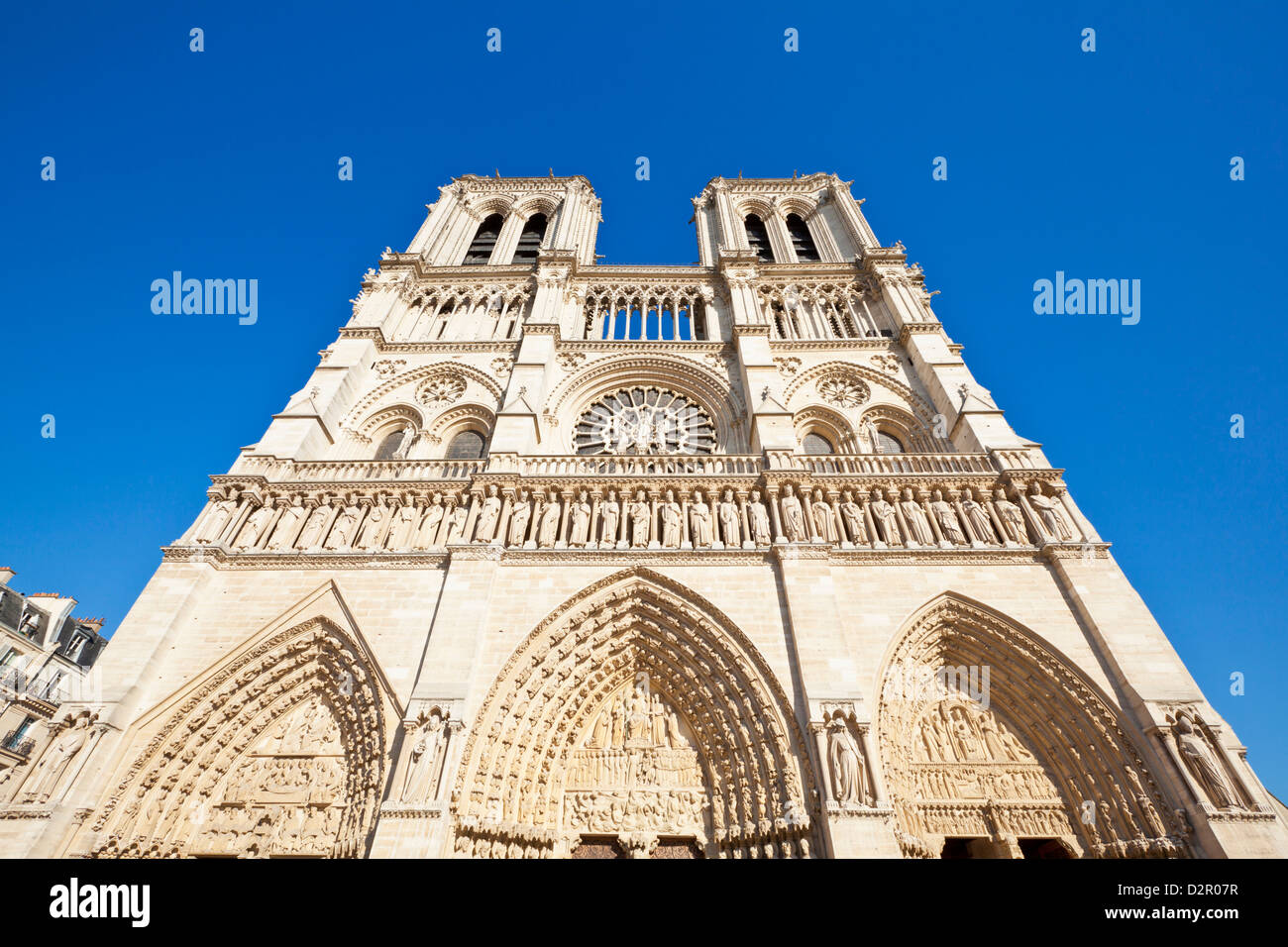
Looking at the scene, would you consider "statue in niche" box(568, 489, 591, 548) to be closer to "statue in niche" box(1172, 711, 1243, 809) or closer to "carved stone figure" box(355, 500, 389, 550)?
"carved stone figure" box(355, 500, 389, 550)

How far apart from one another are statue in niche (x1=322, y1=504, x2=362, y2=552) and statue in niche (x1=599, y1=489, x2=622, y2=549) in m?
4.04

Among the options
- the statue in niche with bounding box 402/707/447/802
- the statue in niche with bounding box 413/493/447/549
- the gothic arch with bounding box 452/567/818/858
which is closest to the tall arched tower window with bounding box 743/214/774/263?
the statue in niche with bounding box 413/493/447/549

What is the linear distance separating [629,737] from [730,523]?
11.3 ft

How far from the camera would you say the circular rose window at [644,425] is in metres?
12.7

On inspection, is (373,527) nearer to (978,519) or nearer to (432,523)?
(432,523)

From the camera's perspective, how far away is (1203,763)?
6527 millimetres

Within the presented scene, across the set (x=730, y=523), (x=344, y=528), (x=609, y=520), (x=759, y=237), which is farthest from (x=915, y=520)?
(x=759, y=237)

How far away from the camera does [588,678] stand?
8.25 m

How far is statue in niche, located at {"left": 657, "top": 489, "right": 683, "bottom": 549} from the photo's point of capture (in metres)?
9.03

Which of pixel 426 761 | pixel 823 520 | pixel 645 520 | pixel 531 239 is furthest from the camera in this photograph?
pixel 531 239

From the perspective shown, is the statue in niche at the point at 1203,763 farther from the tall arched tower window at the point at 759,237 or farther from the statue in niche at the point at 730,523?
the tall arched tower window at the point at 759,237

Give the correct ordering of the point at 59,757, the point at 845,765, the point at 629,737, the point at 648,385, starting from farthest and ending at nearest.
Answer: the point at 648,385 < the point at 629,737 < the point at 59,757 < the point at 845,765
